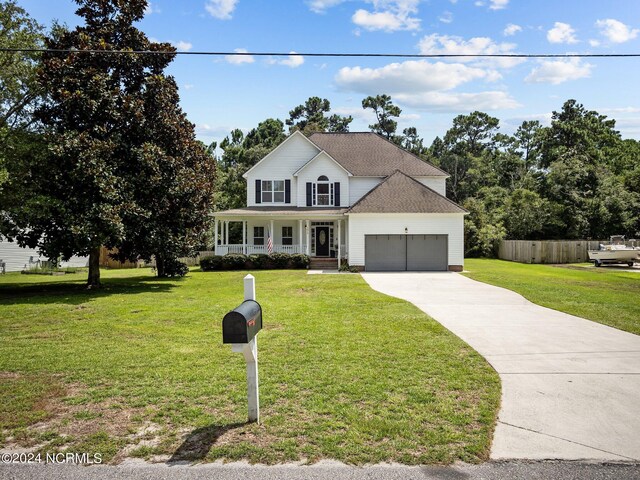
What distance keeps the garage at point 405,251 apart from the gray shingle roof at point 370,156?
639 cm

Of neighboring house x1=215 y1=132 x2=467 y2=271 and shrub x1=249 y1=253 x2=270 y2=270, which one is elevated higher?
neighboring house x1=215 y1=132 x2=467 y2=271

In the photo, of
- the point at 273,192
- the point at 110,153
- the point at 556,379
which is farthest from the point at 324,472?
the point at 273,192

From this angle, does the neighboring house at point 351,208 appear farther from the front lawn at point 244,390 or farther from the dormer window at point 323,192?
the front lawn at point 244,390

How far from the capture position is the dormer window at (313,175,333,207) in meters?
30.5

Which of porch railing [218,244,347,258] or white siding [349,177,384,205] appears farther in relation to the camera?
white siding [349,177,384,205]

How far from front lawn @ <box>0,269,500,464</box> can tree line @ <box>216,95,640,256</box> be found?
31.9 meters

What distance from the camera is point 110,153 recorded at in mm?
16188

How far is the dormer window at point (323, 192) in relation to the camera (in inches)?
1202

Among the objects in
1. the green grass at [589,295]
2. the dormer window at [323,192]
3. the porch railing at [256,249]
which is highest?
the dormer window at [323,192]

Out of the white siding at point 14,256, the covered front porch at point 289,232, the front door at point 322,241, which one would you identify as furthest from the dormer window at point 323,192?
the white siding at point 14,256

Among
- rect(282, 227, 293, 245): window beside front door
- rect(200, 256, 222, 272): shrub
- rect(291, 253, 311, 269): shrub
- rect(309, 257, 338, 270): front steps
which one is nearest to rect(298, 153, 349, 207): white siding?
rect(282, 227, 293, 245): window beside front door

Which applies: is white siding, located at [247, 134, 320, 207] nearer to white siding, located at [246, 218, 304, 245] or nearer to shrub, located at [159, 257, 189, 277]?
white siding, located at [246, 218, 304, 245]

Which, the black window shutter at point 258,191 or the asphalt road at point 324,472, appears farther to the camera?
the black window shutter at point 258,191

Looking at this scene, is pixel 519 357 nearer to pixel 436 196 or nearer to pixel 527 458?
pixel 527 458
